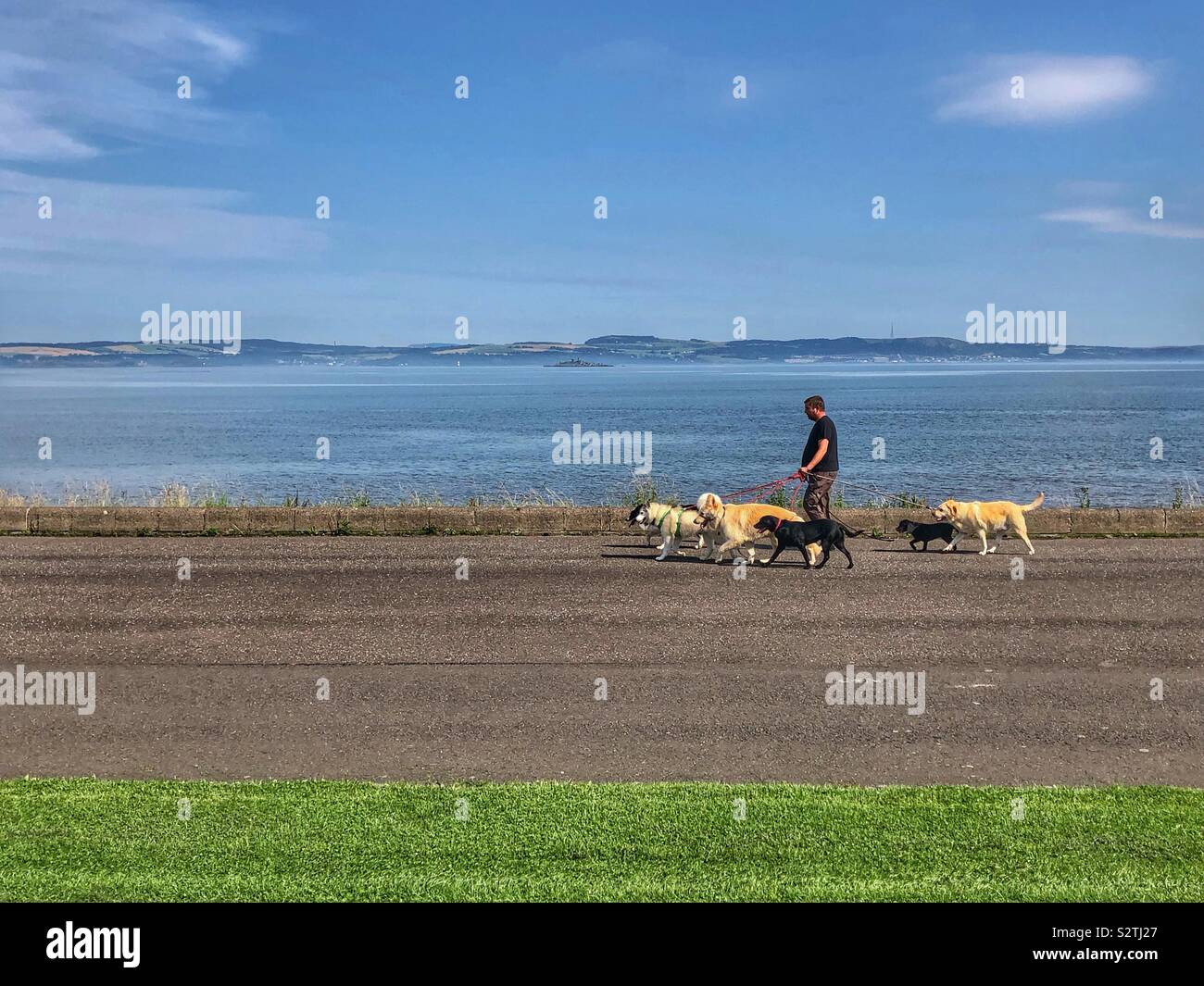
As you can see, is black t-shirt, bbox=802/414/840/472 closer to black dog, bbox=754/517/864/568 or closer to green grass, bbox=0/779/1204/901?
black dog, bbox=754/517/864/568

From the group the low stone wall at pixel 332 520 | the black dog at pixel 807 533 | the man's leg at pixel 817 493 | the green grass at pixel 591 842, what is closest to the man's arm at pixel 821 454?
the man's leg at pixel 817 493

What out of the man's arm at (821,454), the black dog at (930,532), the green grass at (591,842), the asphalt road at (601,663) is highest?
the man's arm at (821,454)

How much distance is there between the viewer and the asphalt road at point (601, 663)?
7.55 meters

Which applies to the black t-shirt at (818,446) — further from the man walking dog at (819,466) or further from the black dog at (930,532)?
the black dog at (930,532)

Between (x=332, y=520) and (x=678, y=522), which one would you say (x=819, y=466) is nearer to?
(x=678, y=522)

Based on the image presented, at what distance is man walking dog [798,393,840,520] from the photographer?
53.5 ft

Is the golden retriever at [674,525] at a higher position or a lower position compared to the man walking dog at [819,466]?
lower

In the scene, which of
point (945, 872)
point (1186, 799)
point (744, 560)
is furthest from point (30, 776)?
point (744, 560)

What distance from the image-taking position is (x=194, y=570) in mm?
15055

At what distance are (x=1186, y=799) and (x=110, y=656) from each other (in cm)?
812

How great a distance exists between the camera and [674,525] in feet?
51.8

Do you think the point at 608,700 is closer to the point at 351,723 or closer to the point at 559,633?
the point at 351,723

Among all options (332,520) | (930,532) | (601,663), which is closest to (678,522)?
(930,532)

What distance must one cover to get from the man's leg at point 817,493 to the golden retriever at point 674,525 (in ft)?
5.02
